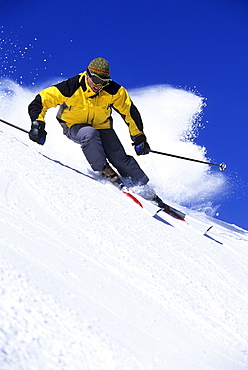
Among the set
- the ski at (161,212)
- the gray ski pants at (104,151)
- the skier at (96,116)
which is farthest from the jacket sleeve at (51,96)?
the ski at (161,212)

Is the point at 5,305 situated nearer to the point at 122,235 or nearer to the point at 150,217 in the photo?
the point at 122,235

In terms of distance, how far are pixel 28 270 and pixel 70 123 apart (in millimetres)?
3648

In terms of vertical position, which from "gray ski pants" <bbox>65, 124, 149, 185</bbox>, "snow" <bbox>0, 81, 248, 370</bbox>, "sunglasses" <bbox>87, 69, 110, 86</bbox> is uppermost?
"sunglasses" <bbox>87, 69, 110, 86</bbox>

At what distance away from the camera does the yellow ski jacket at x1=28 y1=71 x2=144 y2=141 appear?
15.1 feet

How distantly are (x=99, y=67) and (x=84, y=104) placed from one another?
22.4 inches

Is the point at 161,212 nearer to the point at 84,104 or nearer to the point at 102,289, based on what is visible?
the point at 84,104

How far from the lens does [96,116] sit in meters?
4.89

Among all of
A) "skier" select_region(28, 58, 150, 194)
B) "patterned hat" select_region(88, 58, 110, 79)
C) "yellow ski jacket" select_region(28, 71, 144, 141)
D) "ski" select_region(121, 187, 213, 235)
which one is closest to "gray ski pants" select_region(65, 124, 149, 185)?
"skier" select_region(28, 58, 150, 194)

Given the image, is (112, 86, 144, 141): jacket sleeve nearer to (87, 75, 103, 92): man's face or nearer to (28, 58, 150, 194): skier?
(28, 58, 150, 194): skier

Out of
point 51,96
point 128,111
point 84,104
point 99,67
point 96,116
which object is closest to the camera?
point 99,67

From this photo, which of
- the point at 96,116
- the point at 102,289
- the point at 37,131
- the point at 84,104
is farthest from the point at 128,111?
the point at 102,289

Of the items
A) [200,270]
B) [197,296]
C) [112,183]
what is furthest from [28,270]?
[112,183]

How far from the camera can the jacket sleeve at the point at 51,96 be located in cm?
460

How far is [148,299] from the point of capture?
190cm
